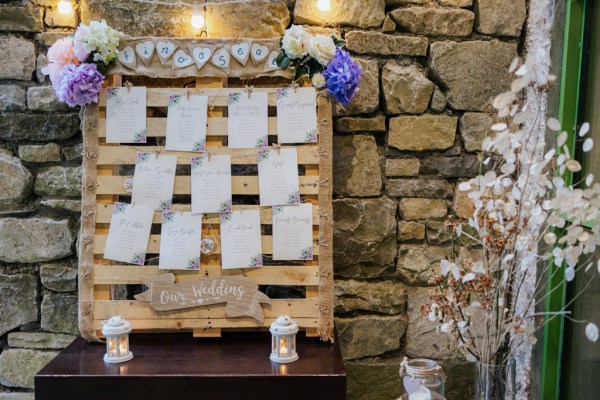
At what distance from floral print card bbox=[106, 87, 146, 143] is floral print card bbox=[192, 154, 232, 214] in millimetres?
216

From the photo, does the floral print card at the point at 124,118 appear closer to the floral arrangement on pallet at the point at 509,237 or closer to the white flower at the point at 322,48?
the white flower at the point at 322,48

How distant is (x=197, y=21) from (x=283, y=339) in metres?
1.14

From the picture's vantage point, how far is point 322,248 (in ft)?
5.78

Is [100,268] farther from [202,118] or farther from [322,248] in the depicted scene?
[322,248]

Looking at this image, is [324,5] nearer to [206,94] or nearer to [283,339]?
[206,94]

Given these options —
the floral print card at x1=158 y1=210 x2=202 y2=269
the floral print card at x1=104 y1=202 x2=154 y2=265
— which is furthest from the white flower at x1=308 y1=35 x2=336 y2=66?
the floral print card at x1=104 y1=202 x2=154 y2=265

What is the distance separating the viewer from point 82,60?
1.73 m

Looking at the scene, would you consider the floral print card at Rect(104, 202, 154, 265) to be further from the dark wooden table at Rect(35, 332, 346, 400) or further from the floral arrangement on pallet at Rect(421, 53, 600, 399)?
the floral arrangement on pallet at Rect(421, 53, 600, 399)

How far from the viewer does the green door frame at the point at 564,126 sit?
5.45 feet

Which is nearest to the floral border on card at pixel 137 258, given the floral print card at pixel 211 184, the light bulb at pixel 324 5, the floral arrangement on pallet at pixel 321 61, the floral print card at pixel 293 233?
the floral print card at pixel 211 184

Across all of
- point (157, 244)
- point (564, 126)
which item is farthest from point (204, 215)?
point (564, 126)

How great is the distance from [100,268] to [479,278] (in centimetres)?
122

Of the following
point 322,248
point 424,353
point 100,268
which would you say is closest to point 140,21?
point 100,268

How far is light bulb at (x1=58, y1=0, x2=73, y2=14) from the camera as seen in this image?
1876 mm
